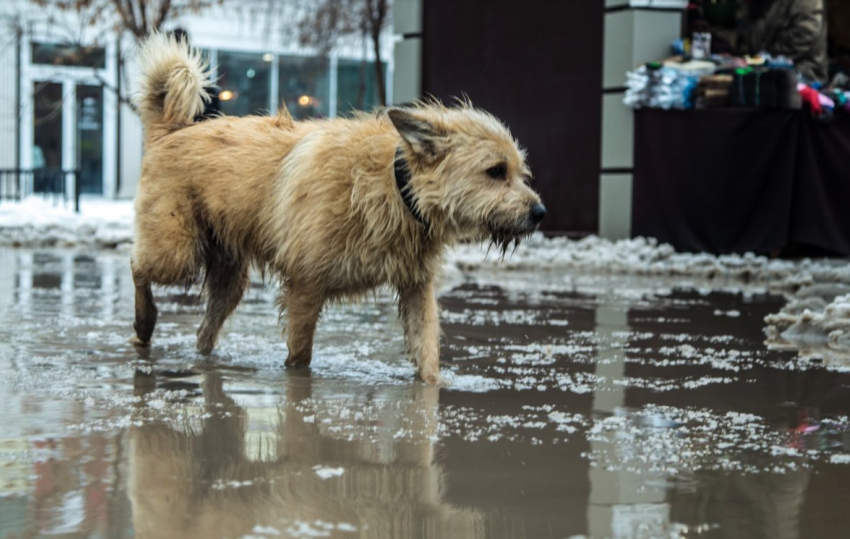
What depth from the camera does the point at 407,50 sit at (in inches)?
647

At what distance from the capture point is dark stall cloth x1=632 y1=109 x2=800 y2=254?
12773mm

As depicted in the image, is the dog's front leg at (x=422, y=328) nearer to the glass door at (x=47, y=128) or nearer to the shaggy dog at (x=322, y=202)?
the shaggy dog at (x=322, y=202)

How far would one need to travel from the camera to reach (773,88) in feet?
41.0

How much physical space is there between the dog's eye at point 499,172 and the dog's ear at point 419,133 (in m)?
0.27

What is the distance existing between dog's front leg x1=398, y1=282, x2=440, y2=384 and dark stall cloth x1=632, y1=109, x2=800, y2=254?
7.84m

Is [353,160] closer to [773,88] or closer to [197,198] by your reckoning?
[197,198]

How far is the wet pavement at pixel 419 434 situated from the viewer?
10.8 feet

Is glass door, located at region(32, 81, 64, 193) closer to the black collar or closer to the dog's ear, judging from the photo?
the black collar

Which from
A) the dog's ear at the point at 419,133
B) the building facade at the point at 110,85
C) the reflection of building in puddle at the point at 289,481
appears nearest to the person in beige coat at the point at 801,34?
the dog's ear at the point at 419,133

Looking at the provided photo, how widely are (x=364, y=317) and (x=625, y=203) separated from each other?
6282 millimetres

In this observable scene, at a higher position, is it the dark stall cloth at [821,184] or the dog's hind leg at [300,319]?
the dark stall cloth at [821,184]

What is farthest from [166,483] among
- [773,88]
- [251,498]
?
[773,88]

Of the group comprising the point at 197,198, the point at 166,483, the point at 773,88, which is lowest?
the point at 166,483

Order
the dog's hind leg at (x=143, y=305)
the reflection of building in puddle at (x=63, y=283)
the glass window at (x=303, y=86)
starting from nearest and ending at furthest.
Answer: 1. the dog's hind leg at (x=143, y=305)
2. the reflection of building in puddle at (x=63, y=283)
3. the glass window at (x=303, y=86)
